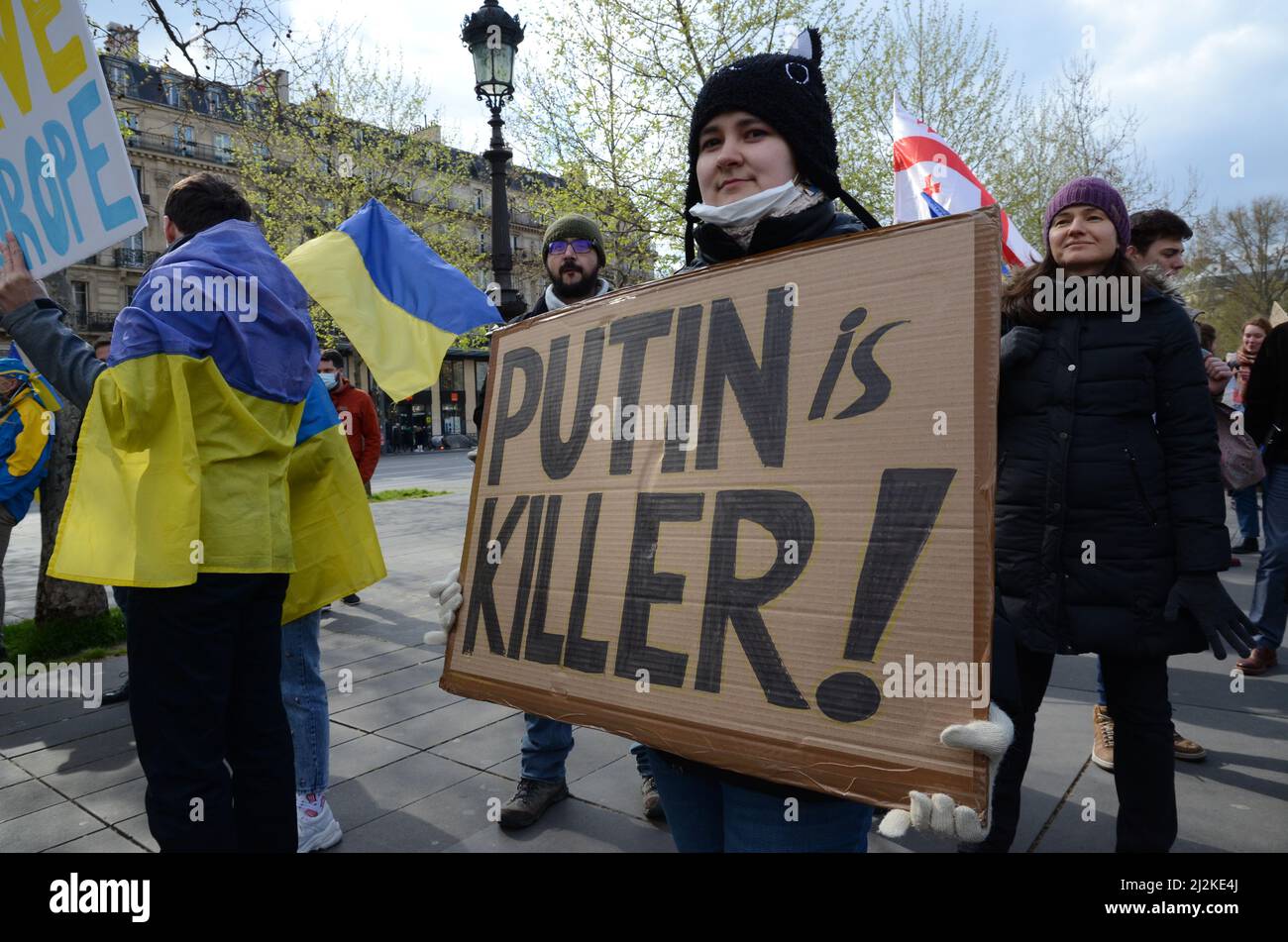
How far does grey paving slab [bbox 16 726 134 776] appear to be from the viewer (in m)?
3.59

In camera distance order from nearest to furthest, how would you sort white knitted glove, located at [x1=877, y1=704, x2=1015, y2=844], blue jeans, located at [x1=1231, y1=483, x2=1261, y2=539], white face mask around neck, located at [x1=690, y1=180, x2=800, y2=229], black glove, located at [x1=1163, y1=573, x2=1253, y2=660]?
white knitted glove, located at [x1=877, y1=704, x2=1015, y2=844]
white face mask around neck, located at [x1=690, y1=180, x2=800, y2=229]
black glove, located at [x1=1163, y1=573, x2=1253, y2=660]
blue jeans, located at [x1=1231, y1=483, x2=1261, y2=539]

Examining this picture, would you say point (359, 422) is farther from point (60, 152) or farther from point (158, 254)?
point (158, 254)

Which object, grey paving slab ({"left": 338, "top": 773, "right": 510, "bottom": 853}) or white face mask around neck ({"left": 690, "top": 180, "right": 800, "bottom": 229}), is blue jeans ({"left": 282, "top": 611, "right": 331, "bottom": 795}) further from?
white face mask around neck ({"left": 690, "top": 180, "right": 800, "bottom": 229})

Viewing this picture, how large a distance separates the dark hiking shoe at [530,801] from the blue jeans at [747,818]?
1.55 m

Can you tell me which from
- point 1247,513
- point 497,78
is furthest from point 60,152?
point 1247,513

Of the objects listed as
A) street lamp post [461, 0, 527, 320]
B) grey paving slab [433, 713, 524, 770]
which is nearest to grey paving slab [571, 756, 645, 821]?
grey paving slab [433, 713, 524, 770]

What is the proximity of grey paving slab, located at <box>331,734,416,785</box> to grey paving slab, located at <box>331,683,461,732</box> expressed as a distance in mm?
174

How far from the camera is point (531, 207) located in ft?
52.6

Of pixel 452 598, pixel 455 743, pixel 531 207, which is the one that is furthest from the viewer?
pixel 531 207

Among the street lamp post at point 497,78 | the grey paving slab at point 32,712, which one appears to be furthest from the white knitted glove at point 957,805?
the street lamp post at point 497,78
